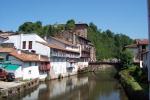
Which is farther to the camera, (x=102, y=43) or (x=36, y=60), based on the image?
(x=102, y=43)

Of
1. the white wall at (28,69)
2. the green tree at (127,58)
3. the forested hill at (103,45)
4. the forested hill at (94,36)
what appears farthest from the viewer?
the forested hill at (103,45)

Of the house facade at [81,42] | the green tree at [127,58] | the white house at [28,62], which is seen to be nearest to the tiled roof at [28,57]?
the white house at [28,62]

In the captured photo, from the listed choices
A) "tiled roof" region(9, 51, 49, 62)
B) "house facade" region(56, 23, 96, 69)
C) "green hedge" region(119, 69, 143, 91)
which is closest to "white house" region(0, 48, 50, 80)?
"tiled roof" region(9, 51, 49, 62)

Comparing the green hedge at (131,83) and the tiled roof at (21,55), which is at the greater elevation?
the tiled roof at (21,55)

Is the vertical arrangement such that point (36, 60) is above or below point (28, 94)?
above

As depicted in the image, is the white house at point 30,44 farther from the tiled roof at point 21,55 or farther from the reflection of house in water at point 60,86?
the reflection of house in water at point 60,86

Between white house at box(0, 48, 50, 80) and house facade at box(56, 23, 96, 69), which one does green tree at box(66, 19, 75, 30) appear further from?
white house at box(0, 48, 50, 80)

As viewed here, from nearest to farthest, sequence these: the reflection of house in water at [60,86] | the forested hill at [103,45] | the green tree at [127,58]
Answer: the reflection of house in water at [60,86], the green tree at [127,58], the forested hill at [103,45]

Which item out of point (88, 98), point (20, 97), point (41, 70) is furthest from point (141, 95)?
point (41, 70)

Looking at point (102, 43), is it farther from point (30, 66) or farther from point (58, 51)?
point (30, 66)

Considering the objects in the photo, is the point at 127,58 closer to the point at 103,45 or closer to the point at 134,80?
the point at 134,80

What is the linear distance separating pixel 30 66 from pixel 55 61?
14.9m

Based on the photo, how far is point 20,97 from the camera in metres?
39.2

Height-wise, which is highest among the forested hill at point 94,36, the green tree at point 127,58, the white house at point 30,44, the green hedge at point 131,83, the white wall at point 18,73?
the forested hill at point 94,36
